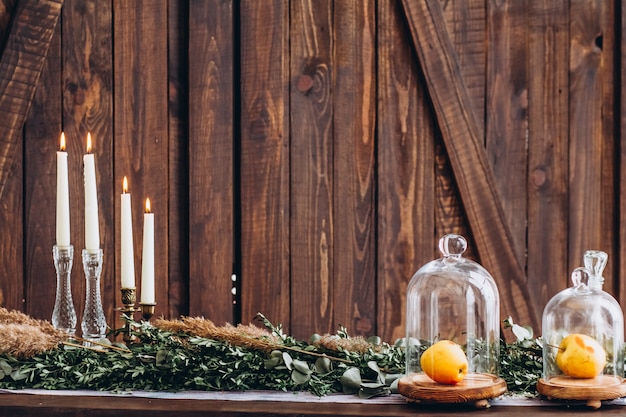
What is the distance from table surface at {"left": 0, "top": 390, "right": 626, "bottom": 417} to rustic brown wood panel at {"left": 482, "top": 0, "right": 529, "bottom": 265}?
4.51 ft

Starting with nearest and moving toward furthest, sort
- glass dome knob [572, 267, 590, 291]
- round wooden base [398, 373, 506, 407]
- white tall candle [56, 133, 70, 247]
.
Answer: round wooden base [398, 373, 506, 407]
glass dome knob [572, 267, 590, 291]
white tall candle [56, 133, 70, 247]

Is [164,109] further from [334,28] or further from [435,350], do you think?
[435,350]

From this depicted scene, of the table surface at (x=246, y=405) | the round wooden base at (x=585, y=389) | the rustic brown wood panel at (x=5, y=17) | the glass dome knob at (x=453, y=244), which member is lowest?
the table surface at (x=246, y=405)

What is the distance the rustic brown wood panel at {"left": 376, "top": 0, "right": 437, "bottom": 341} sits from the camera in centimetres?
283

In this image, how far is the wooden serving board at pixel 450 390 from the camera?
1.44 m

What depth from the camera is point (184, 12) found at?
289 centimetres

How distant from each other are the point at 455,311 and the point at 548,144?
51.7 inches

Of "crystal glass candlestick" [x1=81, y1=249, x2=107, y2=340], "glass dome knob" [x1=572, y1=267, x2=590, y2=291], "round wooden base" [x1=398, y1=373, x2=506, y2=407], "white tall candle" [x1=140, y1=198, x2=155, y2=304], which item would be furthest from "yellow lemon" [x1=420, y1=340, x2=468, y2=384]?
"crystal glass candlestick" [x1=81, y1=249, x2=107, y2=340]

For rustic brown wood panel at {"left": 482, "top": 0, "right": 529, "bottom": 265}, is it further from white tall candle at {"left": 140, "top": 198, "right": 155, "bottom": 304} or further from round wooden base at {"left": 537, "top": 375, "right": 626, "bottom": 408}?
white tall candle at {"left": 140, "top": 198, "right": 155, "bottom": 304}

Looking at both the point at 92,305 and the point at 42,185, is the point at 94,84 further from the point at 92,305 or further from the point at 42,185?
the point at 92,305

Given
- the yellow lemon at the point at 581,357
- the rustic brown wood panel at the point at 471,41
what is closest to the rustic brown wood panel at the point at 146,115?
the rustic brown wood panel at the point at 471,41

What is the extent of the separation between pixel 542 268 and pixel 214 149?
1251 mm

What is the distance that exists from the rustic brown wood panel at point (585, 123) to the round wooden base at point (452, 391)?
4.85 feet

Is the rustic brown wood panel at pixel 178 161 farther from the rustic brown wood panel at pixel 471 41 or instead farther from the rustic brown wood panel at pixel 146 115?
the rustic brown wood panel at pixel 471 41
